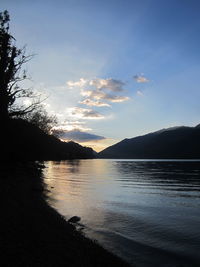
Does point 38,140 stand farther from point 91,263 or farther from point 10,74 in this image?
point 91,263

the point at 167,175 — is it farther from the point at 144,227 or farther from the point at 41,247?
the point at 41,247

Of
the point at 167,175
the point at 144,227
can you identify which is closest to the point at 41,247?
the point at 144,227

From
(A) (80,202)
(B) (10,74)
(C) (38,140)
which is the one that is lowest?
(A) (80,202)

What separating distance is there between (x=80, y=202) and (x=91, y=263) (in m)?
22.0

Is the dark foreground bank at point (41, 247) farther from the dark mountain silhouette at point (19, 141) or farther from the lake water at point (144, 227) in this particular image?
the dark mountain silhouette at point (19, 141)

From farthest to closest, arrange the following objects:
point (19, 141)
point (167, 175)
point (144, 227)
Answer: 1. point (167, 175)
2. point (19, 141)
3. point (144, 227)

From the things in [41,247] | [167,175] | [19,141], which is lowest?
[167,175]

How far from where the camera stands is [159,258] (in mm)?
14727

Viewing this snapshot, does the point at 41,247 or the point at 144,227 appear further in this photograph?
the point at 144,227

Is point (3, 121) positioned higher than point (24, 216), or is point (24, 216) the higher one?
point (3, 121)

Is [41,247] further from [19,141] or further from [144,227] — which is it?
[19,141]

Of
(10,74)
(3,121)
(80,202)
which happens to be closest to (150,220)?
(80,202)

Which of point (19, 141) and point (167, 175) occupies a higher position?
point (19, 141)

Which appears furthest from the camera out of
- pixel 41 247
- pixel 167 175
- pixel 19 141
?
pixel 167 175
